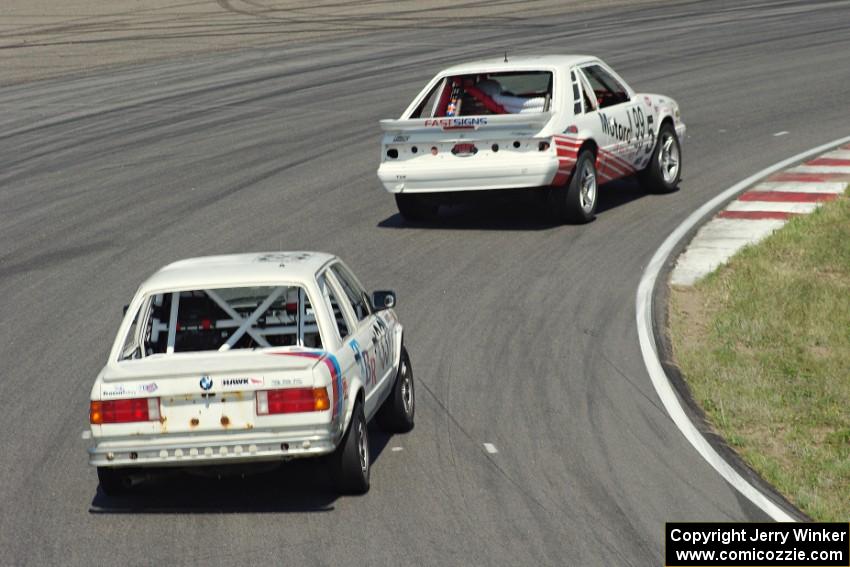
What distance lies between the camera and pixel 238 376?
303 inches

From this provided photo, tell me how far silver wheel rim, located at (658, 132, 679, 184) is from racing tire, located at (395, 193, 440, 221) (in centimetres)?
290

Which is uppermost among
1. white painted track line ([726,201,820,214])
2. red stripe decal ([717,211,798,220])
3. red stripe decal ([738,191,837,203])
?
red stripe decal ([717,211,798,220])

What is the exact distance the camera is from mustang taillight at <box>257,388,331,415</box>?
7668mm

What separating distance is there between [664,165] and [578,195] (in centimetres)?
224

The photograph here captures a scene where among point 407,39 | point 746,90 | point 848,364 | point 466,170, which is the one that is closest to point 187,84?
point 407,39

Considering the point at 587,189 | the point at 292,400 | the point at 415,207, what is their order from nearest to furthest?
the point at 292,400, the point at 587,189, the point at 415,207

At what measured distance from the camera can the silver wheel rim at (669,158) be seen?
16.9 metres

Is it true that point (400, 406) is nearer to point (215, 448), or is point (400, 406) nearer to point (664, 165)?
point (215, 448)

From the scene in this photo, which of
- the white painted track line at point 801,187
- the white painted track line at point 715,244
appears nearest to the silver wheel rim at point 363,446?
the white painted track line at point 715,244

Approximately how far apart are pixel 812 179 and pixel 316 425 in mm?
11358

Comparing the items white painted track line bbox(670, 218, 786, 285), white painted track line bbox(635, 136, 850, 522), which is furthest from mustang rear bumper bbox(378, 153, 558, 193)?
white painted track line bbox(670, 218, 786, 285)

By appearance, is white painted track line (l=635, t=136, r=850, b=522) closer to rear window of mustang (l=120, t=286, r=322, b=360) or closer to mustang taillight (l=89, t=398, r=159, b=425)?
rear window of mustang (l=120, t=286, r=322, b=360)

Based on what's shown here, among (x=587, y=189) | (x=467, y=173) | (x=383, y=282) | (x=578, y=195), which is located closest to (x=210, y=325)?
(x=383, y=282)

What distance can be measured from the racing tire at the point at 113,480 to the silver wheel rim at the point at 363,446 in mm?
1331
